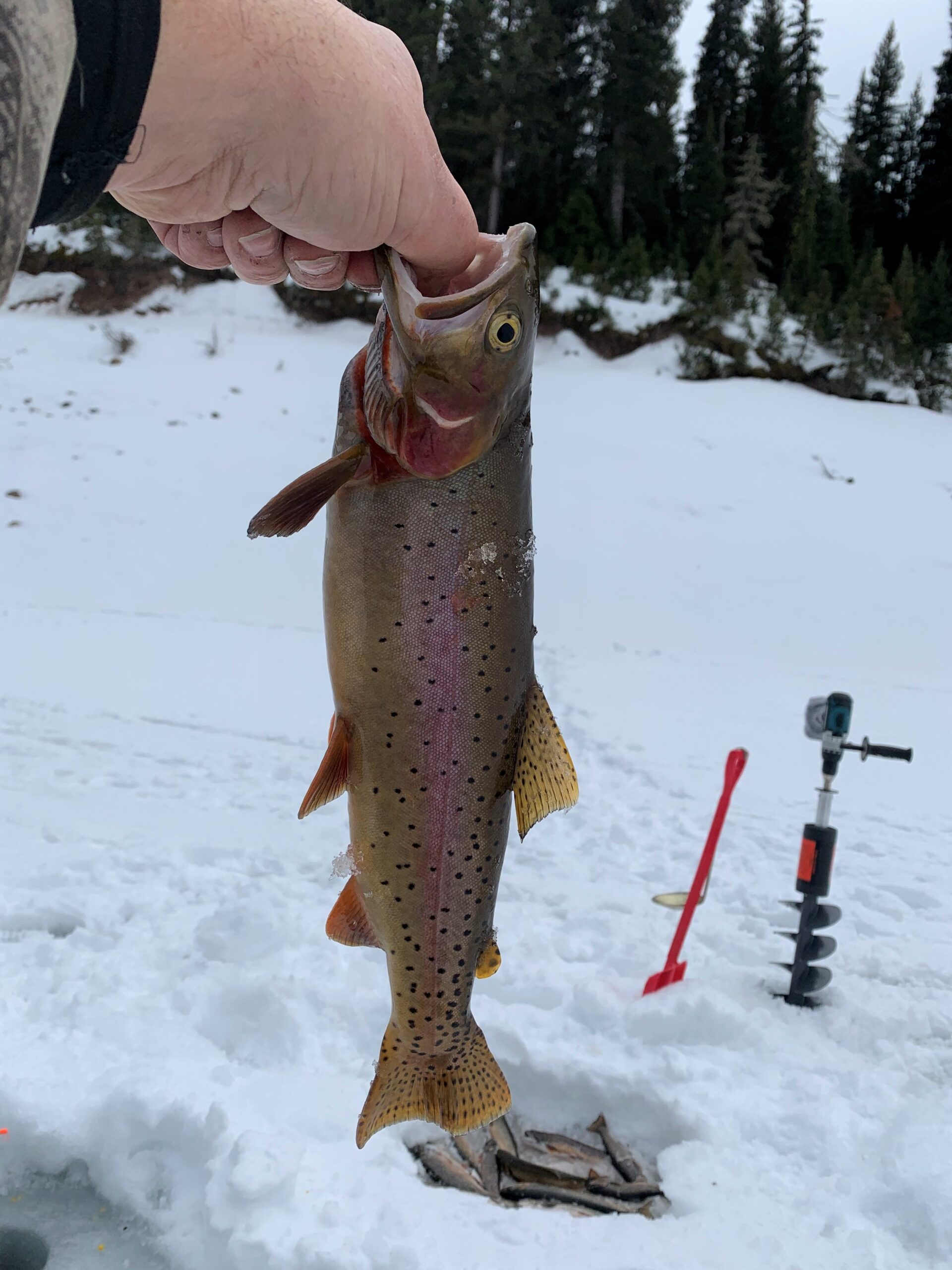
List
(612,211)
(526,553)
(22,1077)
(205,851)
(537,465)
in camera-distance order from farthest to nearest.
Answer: (612,211), (537,465), (205,851), (22,1077), (526,553)

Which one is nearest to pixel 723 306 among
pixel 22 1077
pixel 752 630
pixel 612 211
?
pixel 612 211

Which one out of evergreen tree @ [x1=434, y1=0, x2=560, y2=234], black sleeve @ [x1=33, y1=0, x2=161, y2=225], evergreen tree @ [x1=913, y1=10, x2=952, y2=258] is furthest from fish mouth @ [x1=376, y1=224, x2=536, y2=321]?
evergreen tree @ [x1=913, y1=10, x2=952, y2=258]

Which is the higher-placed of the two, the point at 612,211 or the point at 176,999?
the point at 612,211

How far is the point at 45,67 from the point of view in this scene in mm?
738

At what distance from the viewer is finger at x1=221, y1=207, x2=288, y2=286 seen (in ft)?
5.41

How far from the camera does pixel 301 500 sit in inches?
60.7

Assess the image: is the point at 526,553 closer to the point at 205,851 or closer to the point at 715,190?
the point at 205,851

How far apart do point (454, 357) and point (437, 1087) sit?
1.55 m

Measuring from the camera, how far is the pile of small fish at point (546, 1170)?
3164 millimetres

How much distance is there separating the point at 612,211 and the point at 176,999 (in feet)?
81.9

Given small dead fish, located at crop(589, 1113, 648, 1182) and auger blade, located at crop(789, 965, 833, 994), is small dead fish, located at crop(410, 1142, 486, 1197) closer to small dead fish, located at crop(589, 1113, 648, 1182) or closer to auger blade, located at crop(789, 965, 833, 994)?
small dead fish, located at crop(589, 1113, 648, 1182)

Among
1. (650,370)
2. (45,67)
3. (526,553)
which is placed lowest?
(526,553)

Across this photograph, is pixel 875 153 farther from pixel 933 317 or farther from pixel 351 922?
pixel 351 922

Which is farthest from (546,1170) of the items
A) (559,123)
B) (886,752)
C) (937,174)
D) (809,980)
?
(937,174)
